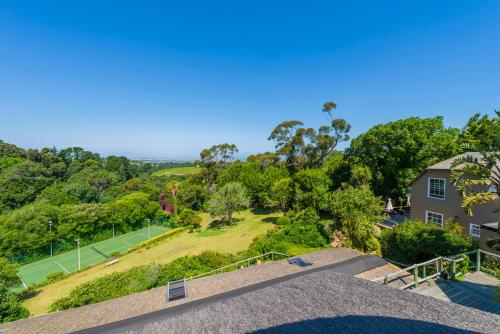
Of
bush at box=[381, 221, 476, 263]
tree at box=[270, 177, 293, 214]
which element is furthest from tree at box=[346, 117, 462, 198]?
bush at box=[381, 221, 476, 263]

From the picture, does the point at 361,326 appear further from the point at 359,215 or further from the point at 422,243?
the point at 359,215

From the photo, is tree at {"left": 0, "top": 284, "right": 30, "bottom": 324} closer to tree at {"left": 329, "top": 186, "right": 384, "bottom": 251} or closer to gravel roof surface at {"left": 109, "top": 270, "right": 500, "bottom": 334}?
gravel roof surface at {"left": 109, "top": 270, "right": 500, "bottom": 334}

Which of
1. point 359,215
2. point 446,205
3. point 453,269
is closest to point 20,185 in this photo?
point 359,215

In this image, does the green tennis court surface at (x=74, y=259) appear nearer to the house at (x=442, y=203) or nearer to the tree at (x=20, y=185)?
the tree at (x=20, y=185)

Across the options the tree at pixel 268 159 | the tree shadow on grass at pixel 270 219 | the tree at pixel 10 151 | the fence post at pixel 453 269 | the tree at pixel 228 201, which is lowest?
the tree shadow on grass at pixel 270 219

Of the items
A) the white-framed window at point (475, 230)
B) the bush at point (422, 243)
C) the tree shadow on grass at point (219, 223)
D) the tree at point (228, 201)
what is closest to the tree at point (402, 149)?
the white-framed window at point (475, 230)
